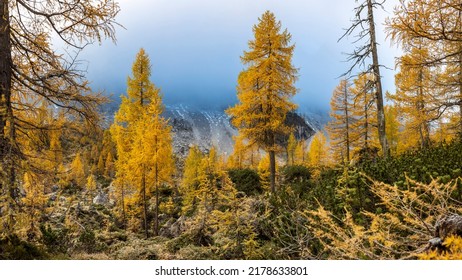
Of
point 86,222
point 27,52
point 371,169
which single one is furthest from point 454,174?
point 86,222

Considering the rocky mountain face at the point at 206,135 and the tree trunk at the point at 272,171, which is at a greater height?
the rocky mountain face at the point at 206,135

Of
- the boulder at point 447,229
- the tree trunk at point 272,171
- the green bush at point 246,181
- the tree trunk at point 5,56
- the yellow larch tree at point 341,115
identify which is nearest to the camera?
the boulder at point 447,229

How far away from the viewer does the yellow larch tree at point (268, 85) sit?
49.4ft

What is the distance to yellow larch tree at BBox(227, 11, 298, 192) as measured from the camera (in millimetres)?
15070

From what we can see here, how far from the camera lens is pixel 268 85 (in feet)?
50.1

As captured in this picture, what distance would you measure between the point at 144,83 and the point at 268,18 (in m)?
9.23

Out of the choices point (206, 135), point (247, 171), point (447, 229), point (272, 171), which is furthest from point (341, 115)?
point (206, 135)

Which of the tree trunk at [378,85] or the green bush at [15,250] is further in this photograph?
the tree trunk at [378,85]

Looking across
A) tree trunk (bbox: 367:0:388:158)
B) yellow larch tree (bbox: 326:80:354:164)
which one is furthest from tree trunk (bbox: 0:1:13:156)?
yellow larch tree (bbox: 326:80:354:164)

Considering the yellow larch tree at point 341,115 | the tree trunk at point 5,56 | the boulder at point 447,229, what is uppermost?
the yellow larch tree at point 341,115

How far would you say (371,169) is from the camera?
25.2 feet

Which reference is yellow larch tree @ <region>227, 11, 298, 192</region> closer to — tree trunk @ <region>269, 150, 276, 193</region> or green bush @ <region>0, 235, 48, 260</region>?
tree trunk @ <region>269, 150, 276, 193</region>

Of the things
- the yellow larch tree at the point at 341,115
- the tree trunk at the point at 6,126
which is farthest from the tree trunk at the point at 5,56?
→ the yellow larch tree at the point at 341,115

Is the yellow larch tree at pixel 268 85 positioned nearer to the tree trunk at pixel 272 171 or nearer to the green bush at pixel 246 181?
the tree trunk at pixel 272 171
